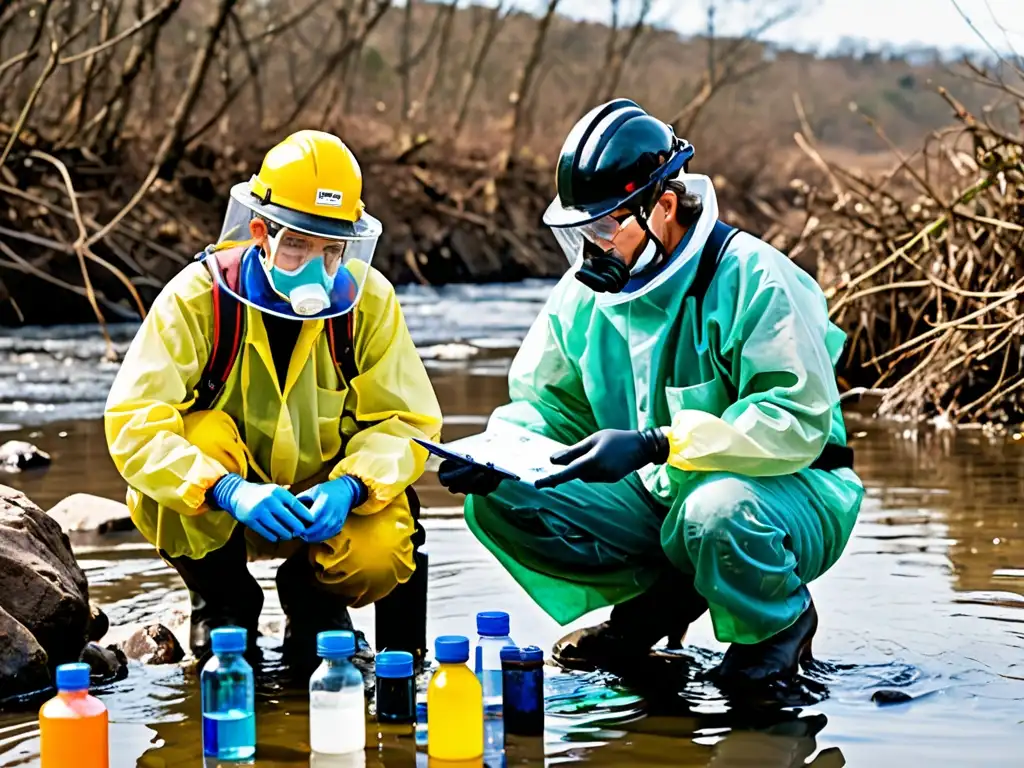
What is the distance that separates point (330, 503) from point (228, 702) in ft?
2.00

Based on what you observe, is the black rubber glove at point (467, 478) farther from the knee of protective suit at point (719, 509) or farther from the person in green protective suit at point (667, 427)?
the knee of protective suit at point (719, 509)

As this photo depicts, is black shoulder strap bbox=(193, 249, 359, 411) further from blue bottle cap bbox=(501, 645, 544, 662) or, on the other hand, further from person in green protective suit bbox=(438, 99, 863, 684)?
blue bottle cap bbox=(501, 645, 544, 662)

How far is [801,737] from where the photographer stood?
Result: 349 centimetres

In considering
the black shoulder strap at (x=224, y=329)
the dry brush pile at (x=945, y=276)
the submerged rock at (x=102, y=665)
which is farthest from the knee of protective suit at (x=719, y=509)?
the dry brush pile at (x=945, y=276)

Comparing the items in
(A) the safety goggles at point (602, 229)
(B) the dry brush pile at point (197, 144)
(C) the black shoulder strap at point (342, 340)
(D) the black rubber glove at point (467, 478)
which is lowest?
(D) the black rubber glove at point (467, 478)


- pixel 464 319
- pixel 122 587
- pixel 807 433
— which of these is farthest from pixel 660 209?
pixel 464 319

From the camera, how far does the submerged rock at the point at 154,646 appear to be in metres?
4.23

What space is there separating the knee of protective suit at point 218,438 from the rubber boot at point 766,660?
1.24 metres

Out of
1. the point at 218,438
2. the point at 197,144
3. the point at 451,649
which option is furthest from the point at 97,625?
the point at 197,144

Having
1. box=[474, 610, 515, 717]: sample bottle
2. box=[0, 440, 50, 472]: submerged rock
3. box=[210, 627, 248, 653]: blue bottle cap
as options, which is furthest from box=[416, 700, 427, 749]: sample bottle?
box=[0, 440, 50, 472]: submerged rock

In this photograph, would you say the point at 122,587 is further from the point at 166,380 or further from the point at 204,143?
the point at 204,143

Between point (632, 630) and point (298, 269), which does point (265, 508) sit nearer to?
point (298, 269)

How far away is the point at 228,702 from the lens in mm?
3426

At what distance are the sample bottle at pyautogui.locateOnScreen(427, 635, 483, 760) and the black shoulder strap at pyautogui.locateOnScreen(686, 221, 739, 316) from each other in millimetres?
1063
